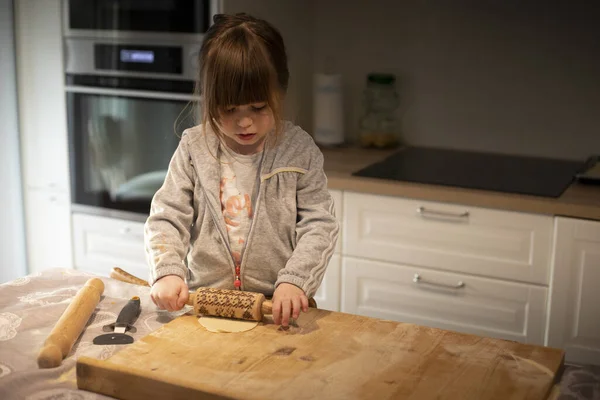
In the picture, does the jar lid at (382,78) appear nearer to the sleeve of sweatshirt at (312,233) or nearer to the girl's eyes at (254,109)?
the sleeve of sweatshirt at (312,233)

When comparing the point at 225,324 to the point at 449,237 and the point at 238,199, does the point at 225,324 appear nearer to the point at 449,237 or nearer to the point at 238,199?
the point at 238,199

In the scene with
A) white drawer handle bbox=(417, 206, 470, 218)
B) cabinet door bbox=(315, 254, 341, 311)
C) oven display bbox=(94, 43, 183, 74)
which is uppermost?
oven display bbox=(94, 43, 183, 74)

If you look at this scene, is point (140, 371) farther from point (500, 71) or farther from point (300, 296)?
point (500, 71)

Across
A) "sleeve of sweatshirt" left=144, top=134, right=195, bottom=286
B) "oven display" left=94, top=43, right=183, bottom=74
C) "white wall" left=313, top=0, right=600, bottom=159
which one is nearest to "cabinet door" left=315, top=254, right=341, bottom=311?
"white wall" left=313, top=0, right=600, bottom=159

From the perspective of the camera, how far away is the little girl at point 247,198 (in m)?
1.33

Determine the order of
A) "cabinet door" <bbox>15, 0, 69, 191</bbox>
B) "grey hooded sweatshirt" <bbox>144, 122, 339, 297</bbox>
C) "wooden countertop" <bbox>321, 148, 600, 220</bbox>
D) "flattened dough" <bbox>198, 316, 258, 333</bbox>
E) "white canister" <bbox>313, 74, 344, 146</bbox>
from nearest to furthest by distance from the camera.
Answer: "flattened dough" <bbox>198, 316, 258, 333</bbox>
"grey hooded sweatshirt" <bbox>144, 122, 339, 297</bbox>
"wooden countertop" <bbox>321, 148, 600, 220</bbox>
"cabinet door" <bbox>15, 0, 69, 191</bbox>
"white canister" <bbox>313, 74, 344, 146</bbox>

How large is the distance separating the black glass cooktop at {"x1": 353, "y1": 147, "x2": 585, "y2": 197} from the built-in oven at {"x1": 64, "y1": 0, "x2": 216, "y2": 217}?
618 millimetres

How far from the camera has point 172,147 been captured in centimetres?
258

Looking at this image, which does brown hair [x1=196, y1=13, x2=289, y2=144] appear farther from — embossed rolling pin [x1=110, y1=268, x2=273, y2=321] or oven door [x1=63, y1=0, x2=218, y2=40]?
oven door [x1=63, y1=0, x2=218, y2=40]

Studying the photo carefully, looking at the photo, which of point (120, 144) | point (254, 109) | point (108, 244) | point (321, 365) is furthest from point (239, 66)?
point (108, 244)

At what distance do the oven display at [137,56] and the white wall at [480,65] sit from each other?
2.24 ft

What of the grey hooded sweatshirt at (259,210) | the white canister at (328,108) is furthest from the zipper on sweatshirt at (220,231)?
the white canister at (328,108)

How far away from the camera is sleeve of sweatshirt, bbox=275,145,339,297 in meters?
1.34

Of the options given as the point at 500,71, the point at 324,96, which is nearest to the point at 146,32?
the point at 324,96
